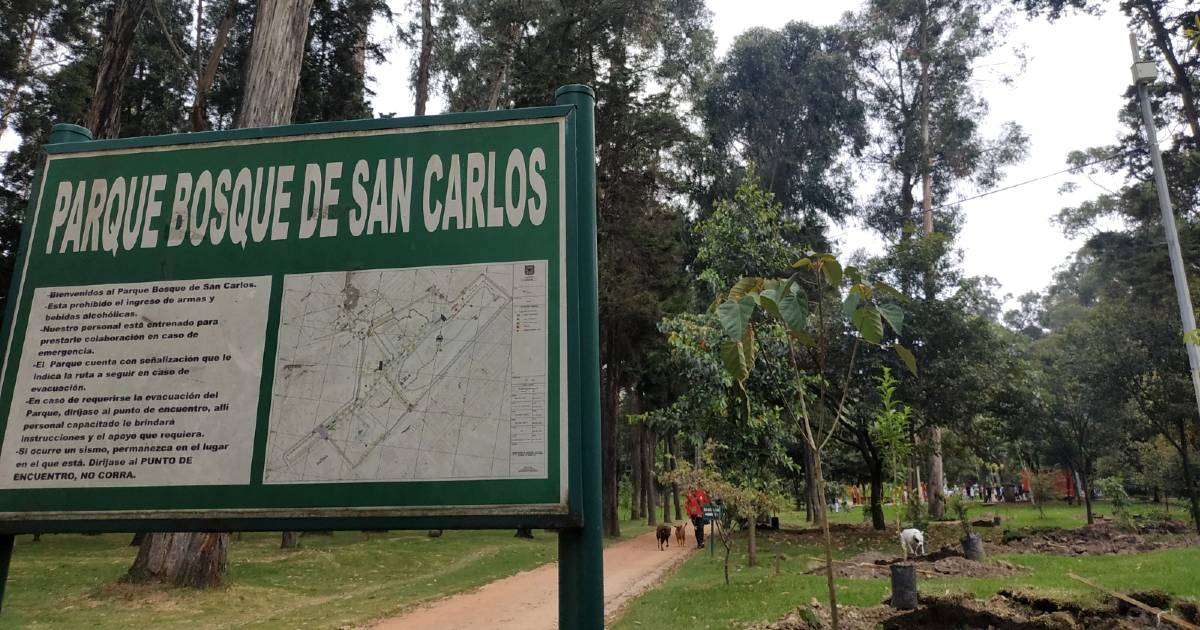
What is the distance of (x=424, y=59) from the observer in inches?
829

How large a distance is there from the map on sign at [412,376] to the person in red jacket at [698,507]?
29.4 ft

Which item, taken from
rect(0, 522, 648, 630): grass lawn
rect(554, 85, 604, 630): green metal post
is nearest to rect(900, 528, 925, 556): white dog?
rect(0, 522, 648, 630): grass lawn

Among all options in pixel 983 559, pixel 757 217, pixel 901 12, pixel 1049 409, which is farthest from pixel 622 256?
pixel 901 12

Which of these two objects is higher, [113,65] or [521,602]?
[113,65]

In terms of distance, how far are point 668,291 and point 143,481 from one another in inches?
752

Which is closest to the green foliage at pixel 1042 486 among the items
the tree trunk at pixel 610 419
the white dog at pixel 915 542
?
the tree trunk at pixel 610 419

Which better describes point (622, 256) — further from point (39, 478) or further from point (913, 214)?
point (39, 478)

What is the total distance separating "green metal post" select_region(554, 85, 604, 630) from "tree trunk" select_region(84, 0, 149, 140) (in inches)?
512

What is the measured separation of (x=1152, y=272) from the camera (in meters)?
19.8

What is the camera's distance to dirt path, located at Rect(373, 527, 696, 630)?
786cm

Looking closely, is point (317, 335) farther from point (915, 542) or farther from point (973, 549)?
point (973, 549)

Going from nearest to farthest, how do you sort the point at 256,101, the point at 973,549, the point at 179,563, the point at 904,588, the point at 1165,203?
the point at 904,588 → the point at 179,563 → the point at 256,101 → the point at 973,549 → the point at 1165,203

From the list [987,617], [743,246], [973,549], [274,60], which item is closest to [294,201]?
[987,617]

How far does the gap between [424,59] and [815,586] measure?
746 inches
